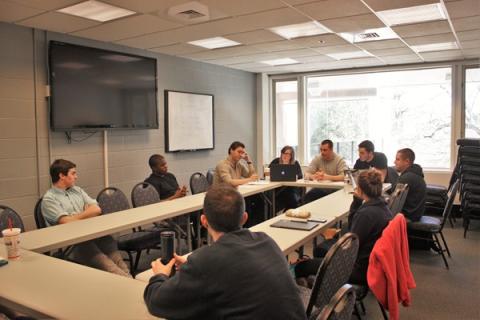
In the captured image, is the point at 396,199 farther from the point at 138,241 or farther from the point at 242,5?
the point at 138,241

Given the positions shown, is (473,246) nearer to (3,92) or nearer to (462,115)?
(462,115)

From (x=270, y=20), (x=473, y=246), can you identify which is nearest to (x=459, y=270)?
(x=473, y=246)

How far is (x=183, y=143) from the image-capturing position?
6250 millimetres

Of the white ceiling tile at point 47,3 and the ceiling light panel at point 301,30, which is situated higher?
the ceiling light panel at point 301,30

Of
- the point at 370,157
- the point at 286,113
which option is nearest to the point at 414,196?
the point at 370,157

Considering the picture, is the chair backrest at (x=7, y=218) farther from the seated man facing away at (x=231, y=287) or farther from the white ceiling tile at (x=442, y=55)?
the white ceiling tile at (x=442, y=55)

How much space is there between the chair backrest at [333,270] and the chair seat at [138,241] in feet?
6.62

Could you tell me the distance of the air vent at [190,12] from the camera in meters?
3.60

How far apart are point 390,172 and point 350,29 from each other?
80.3 inches

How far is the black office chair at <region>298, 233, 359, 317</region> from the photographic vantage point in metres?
1.85

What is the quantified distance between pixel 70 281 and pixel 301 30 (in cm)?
369

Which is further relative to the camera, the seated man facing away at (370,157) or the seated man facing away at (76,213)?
the seated man facing away at (370,157)

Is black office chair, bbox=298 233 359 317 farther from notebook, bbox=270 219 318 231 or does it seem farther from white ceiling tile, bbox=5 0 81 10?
white ceiling tile, bbox=5 0 81 10

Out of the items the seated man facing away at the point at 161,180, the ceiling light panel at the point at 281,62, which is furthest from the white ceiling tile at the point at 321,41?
the seated man facing away at the point at 161,180
